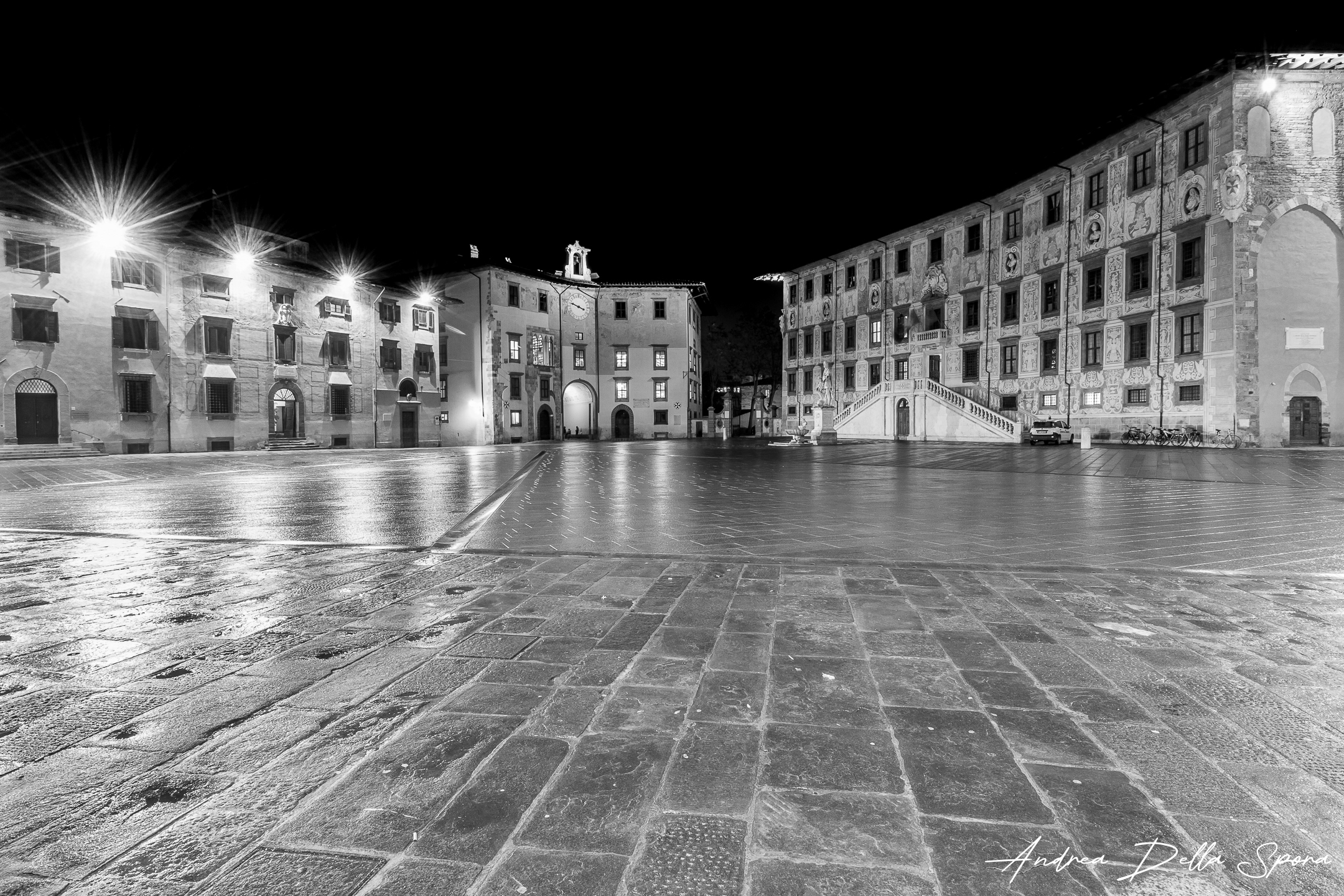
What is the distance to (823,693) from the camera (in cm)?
278

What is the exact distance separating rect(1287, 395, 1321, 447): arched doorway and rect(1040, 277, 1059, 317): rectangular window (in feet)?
29.9

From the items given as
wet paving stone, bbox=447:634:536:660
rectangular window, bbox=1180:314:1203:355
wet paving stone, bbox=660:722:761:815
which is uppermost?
rectangular window, bbox=1180:314:1203:355

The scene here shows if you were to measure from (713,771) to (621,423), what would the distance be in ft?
155

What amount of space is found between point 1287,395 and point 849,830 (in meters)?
29.5

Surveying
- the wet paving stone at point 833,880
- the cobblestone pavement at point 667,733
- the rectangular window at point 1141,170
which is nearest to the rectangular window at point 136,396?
the cobblestone pavement at point 667,733

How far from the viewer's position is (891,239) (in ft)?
124

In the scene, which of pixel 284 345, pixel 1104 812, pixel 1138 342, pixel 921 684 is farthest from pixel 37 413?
pixel 1138 342

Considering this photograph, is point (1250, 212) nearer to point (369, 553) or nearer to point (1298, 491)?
point (1298, 491)

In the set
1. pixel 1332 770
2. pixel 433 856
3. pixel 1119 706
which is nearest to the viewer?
pixel 433 856

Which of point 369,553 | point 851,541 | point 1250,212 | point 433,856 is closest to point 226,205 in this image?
point 369,553

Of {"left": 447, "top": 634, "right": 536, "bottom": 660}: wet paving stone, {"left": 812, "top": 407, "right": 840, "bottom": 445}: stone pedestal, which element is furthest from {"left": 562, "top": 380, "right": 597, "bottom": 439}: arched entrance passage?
{"left": 447, "top": 634, "right": 536, "bottom": 660}: wet paving stone

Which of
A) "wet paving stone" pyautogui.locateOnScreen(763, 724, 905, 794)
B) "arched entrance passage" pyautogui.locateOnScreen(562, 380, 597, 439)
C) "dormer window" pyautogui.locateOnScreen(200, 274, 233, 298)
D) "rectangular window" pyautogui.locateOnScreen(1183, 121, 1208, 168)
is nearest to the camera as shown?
"wet paving stone" pyautogui.locateOnScreen(763, 724, 905, 794)

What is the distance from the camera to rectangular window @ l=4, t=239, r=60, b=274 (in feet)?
76.6

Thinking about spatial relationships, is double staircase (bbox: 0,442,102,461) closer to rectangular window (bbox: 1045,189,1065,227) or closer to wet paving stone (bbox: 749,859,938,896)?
wet paving stone (bbox: 749,859,938,896)
